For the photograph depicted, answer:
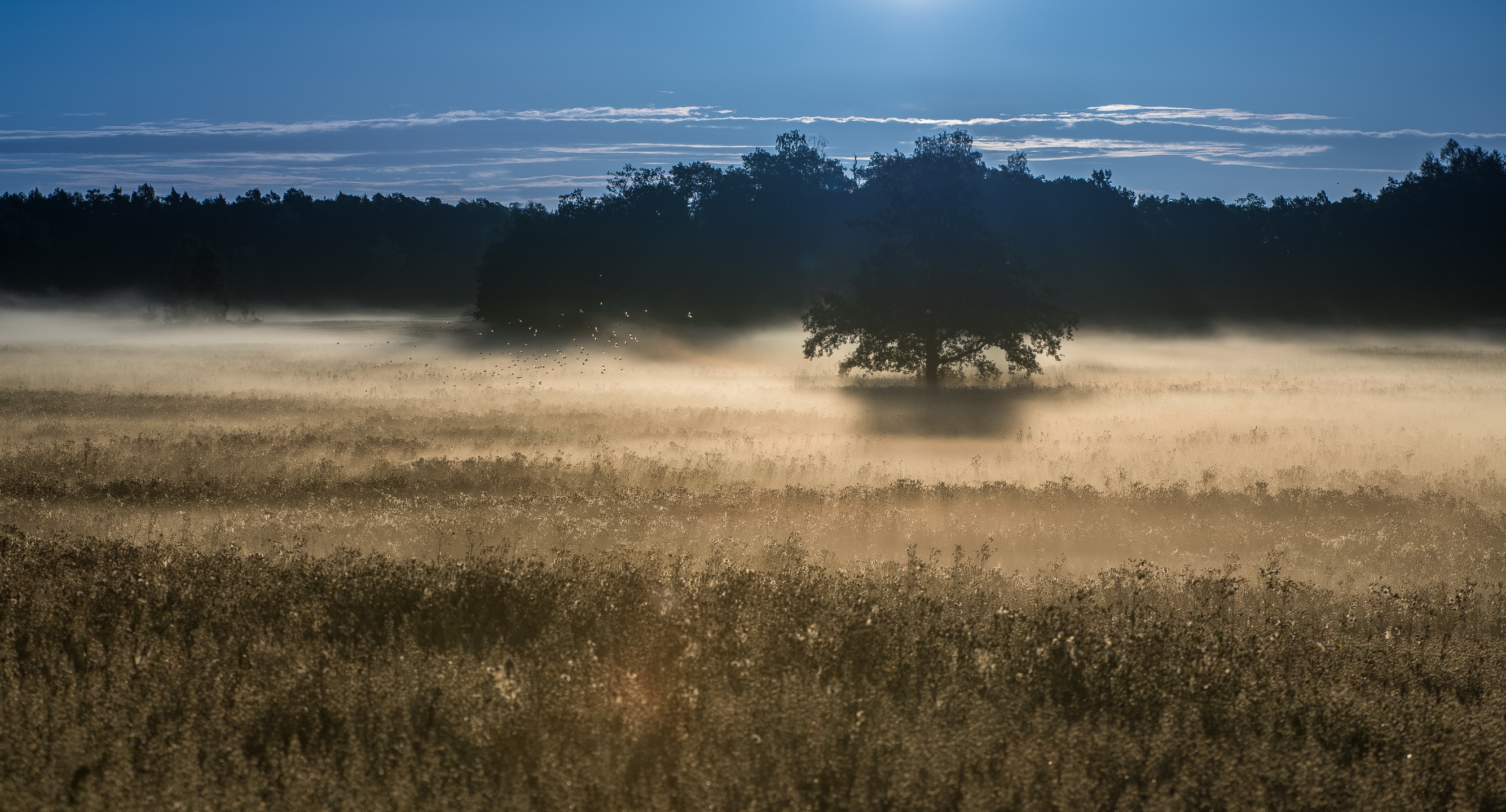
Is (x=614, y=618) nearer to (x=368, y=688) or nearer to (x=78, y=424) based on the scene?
(x=368, y=688)

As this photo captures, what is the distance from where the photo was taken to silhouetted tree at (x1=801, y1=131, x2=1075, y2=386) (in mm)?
35375

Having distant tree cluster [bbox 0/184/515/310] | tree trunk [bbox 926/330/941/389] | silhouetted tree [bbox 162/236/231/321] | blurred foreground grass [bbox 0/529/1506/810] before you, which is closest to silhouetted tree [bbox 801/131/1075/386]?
tree trunk [bbox 926/330/941/389]

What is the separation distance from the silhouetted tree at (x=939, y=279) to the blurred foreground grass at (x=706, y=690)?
24929mm

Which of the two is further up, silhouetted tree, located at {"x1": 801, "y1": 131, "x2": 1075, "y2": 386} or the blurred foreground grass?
silhouetted tree, located at {"x1": 801, "y1": 131, "x2": 1075, "y2": 386}

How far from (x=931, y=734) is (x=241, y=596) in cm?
590

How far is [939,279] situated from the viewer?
3553 centimetres

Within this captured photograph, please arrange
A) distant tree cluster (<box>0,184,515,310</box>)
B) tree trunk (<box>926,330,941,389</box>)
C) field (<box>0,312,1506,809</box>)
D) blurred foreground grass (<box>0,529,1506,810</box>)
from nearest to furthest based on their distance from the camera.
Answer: blurred foreground grass (<box>0,529,1506,810</box>) < field (<box>0,312,1506,809</box>) < tree trunk (<box>926,330,941,389</box>) < distant tree cluster (<box>0,184,515,310</box>)

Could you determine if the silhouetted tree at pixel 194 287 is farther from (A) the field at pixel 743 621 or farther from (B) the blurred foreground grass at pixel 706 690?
(B) the blurred foreground grass at pixel 706 690

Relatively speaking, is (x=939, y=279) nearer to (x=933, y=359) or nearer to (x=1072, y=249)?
(x=933, y=359)

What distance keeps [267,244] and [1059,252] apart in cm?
7624

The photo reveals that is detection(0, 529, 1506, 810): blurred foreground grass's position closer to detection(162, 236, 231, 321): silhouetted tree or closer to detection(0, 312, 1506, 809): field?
detection(0, 312, 1506, 809): field

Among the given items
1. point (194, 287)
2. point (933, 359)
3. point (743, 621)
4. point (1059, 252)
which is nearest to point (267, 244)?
point (194, 287)

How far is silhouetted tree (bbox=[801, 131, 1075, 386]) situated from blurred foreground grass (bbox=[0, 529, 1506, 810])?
81.8 ft

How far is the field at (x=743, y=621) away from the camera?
20.6ft
